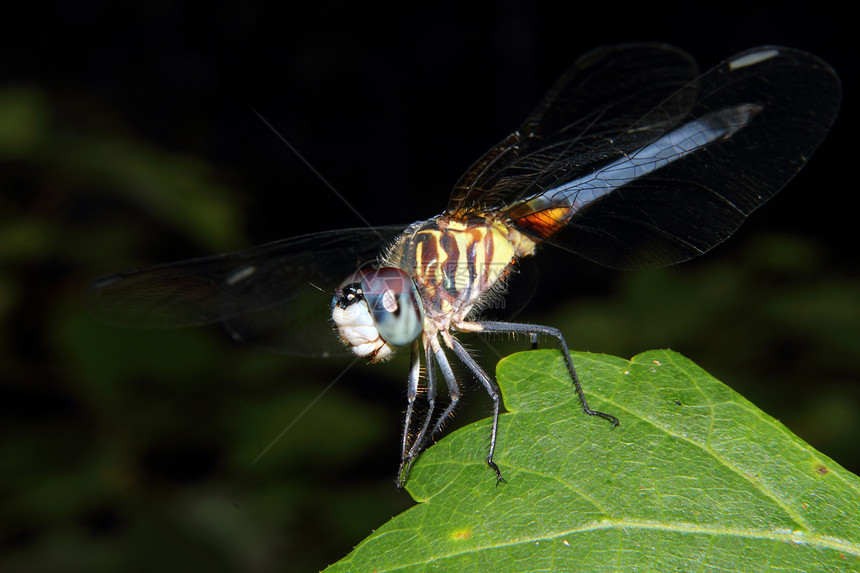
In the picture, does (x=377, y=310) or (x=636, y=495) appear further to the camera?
(x=377, y=310)

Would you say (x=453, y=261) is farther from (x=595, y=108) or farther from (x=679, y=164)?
(x=679, y=164)

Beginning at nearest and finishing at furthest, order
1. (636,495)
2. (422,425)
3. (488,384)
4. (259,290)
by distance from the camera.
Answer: (636,495) < (488,384) < (422,425) < (259,290)

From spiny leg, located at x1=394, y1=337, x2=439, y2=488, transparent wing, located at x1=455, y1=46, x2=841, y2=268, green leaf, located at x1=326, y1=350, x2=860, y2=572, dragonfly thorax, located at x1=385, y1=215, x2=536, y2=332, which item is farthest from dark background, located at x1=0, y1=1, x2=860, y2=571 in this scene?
→ transparent wing, located at x1=455, y1=46, x2=841, y2=268

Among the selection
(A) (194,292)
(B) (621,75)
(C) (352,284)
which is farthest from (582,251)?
(A) (194,292)

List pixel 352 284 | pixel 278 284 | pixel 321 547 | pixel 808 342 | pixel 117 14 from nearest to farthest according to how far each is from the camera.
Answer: pixel 352 284, pixel 278 284, pixel 321 547, pixel 808 342, pixel 117 14

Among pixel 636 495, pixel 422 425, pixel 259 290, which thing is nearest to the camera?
pixel 636 495

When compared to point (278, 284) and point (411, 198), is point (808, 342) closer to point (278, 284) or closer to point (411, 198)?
point (278, 284)

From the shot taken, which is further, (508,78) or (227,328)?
(508,78)

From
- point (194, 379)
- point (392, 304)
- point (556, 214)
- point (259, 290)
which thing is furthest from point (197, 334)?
point (556, 214)
